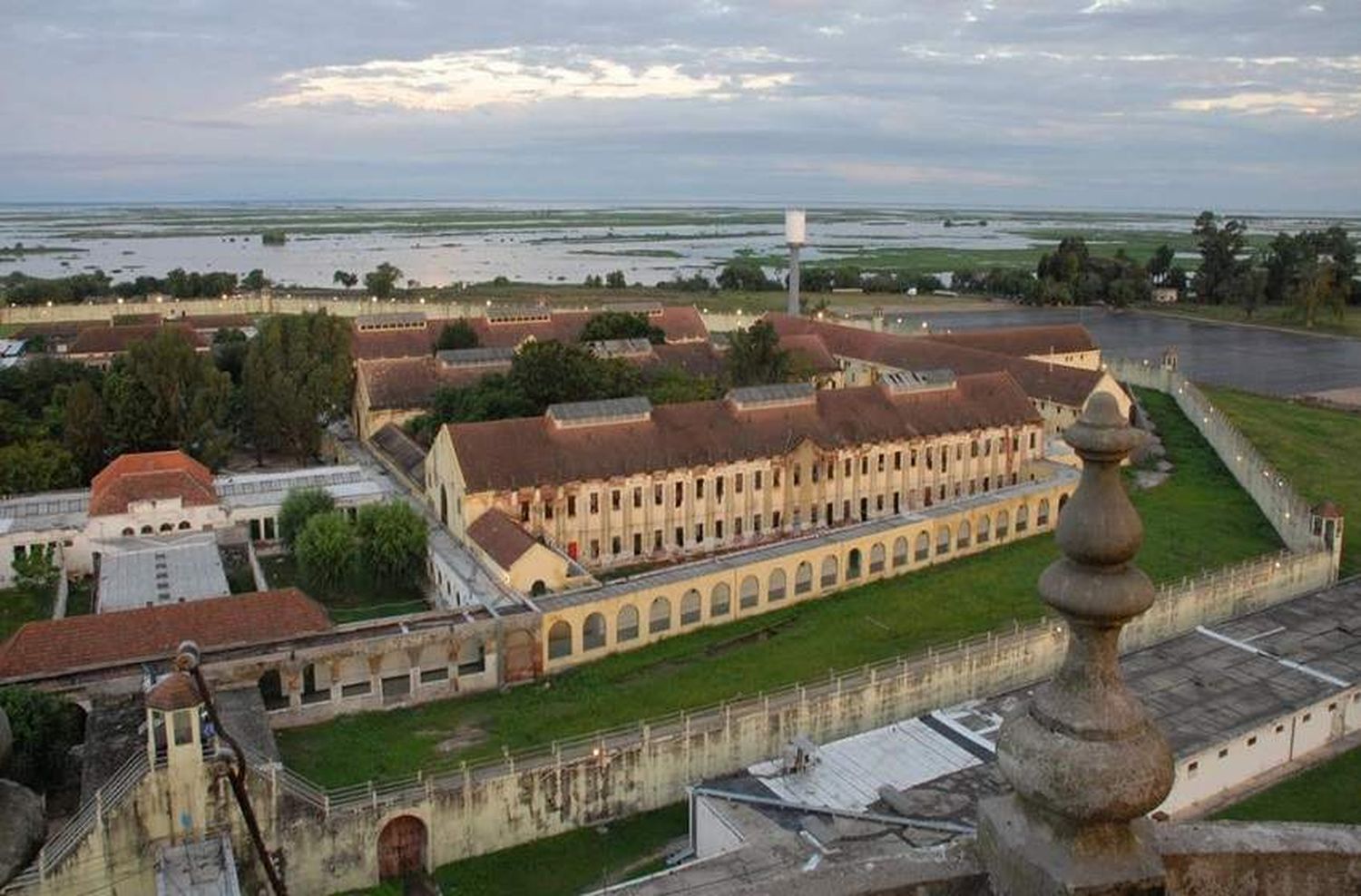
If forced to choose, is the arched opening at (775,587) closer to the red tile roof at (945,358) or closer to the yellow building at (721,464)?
the yellow building at (721,464)

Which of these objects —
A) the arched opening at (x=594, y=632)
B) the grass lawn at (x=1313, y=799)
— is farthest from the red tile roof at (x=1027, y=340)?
the grass lawn at (x=1313, y=799)

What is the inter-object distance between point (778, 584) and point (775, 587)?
16cm

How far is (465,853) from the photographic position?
23672 mm

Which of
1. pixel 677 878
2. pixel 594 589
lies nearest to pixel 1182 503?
pixel 594 589

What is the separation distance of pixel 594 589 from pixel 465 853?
11.7 meters

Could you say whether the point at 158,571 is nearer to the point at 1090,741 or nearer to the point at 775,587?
the point at 775,587

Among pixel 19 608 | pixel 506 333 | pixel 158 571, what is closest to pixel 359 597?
pixel 158 571

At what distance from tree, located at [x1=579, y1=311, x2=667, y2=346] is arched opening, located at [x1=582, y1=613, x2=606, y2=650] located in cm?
3214

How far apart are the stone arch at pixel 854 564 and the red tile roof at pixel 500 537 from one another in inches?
432

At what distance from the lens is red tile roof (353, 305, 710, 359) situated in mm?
65625

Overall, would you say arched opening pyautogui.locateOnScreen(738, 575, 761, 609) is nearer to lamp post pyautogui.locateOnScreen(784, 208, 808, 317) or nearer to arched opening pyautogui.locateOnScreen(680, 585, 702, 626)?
arched opening pyautogui.locateOnScreen(680, 585, 702, 626)

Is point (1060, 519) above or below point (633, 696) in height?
above

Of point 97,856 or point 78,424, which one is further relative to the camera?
point 78,424

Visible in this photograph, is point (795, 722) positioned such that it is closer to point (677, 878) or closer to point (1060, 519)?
point (677, 878)
